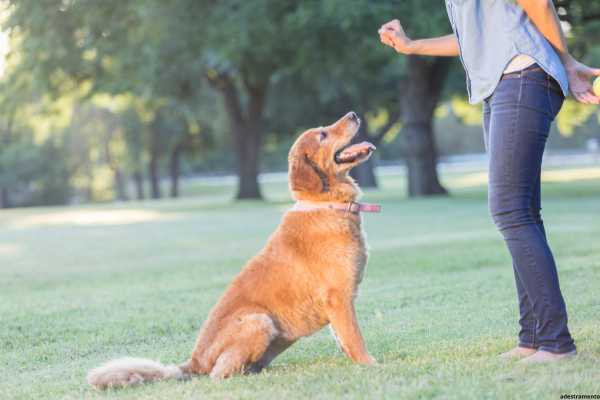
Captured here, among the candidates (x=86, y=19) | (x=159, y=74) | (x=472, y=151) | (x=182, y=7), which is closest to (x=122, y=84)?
(x=159, y=74)

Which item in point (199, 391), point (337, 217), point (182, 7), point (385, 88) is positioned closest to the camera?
point (199, 391)

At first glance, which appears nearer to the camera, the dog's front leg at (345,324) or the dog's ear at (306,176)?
the dog's front leg at (345,324)

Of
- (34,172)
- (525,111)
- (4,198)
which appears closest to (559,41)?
(525,111)

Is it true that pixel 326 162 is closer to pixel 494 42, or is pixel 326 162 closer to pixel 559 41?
pixel 494 42

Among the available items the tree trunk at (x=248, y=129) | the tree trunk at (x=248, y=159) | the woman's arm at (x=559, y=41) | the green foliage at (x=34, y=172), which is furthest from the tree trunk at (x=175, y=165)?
the woman's arm at (x=559, y=41)

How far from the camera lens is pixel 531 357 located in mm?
4852

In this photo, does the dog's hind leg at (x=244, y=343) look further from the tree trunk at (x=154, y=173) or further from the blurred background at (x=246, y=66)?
the tree trunk at (x=154, y=173)

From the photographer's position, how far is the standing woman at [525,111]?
476 centimetres

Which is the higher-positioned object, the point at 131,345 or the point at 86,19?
the point at 86,19

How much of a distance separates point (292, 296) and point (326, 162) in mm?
859

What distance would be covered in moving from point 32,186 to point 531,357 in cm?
6269

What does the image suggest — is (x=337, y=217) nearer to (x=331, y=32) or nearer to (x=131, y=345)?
(x=131, y=345)

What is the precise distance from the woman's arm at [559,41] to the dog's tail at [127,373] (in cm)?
259

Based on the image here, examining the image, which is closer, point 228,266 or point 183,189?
point 228,266
